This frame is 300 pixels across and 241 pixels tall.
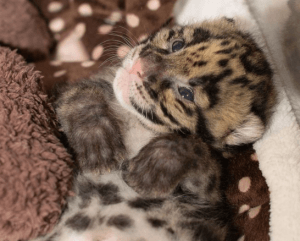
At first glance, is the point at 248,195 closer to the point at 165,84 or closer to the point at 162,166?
the point at 162,166

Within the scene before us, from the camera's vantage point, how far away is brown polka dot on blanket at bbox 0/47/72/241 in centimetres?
143

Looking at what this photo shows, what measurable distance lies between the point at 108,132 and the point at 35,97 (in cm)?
38

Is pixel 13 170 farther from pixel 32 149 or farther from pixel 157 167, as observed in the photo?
pixel 157 167

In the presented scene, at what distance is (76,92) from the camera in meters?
1.89

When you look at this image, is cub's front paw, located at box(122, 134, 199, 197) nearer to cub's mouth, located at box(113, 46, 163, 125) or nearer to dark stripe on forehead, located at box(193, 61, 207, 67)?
cub's mouth, located at box(113, 46, 163, 125)

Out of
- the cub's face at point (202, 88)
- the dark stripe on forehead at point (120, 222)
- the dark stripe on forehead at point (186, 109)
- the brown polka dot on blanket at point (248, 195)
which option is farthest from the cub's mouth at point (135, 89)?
the brown polka dot on blanket at point (248, 195)

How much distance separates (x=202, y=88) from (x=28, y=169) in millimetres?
833

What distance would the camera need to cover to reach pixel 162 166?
164 centimetres

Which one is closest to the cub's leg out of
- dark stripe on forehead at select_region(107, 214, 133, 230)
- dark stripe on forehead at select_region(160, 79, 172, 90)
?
dark stripe on forehead at select_region(107, 214, 133, 230)

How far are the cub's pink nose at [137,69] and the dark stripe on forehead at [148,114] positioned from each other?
0.14 meters

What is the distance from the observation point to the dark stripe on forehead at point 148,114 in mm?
1719

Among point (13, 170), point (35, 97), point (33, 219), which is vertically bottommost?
point (33, 219)

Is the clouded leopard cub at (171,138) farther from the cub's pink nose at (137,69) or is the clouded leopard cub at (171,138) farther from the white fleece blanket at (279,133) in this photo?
the white fleece blanket at (279,133)

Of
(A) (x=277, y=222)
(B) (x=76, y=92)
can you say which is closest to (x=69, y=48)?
(B) (x=76, y=92)
